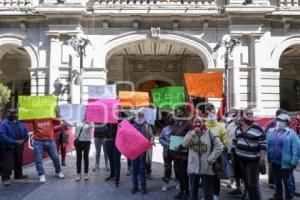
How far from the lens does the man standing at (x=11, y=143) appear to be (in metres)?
10.1

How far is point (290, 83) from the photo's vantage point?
25312 millimetres

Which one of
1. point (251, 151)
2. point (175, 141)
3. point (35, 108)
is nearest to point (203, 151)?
point (251, 151)

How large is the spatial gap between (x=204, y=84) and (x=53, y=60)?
26.5 ft

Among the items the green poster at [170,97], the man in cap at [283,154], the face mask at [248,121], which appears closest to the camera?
the face mask at [248,121]

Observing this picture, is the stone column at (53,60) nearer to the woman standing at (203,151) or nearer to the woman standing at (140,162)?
the woman standing at (140,162)

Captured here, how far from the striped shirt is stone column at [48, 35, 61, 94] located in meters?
12.3

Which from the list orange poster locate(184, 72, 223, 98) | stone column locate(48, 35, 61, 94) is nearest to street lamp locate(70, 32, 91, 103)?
stone column locate(48, 35, 61, 94)

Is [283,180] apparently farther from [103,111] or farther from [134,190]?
[103,111]

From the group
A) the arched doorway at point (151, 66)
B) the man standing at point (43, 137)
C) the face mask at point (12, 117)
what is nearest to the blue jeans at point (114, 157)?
the man standing at point (43, 137)

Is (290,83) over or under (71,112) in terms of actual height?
over

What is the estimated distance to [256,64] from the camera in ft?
60.5

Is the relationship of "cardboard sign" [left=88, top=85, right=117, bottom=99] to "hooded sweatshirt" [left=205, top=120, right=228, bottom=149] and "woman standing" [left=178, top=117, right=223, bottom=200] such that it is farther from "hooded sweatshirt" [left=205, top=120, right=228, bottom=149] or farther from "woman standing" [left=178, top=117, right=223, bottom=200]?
"woman standing" [left=178, top=117, right=223, bottom=200]

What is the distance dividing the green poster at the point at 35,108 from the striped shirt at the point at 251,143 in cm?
496

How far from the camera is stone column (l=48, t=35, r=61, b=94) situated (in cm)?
1853
